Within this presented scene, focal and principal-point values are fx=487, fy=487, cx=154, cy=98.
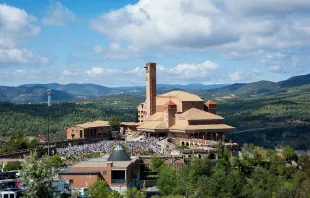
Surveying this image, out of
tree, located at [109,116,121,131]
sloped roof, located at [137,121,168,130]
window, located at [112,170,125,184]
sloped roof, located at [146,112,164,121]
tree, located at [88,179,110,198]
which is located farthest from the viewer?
tree, located at [109,116,121,131]

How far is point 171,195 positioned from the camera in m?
53.6

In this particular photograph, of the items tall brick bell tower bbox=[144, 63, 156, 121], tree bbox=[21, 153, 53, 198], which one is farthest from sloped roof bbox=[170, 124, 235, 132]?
tree bbox=[21, 153, 53, 198]

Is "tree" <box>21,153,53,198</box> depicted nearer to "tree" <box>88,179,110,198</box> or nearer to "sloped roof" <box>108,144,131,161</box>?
"tree" <box>88,179,110,198</box>

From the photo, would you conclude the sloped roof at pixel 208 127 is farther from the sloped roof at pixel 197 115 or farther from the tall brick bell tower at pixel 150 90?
the tall brick bell tower at pixel 150 90

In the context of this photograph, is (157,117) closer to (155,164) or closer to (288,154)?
(288,154)

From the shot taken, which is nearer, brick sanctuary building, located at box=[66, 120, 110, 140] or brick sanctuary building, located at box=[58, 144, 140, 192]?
brick sanctuary building, located at box=[58, 144, 140, 192]

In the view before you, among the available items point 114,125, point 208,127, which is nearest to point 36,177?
point 208,127

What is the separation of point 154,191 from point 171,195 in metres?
5.07

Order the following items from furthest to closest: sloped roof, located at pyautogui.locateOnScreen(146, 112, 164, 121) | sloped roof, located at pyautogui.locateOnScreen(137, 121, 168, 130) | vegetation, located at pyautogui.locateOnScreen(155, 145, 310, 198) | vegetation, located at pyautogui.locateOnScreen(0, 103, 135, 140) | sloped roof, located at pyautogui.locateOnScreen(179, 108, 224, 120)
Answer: vegetation, located at pyautogui.locateOnScreen(0, 103, 135, 140) < sloped roof, located at pyautogui.locateOnScreen(146, 112, 164, 121) < sloped roof, located at pyautogui.locateOnScreen(137, 121, 168, 130) < sloped roof, located at pyautogui.locateOnScreen(179, 108, 224, 120) < vegetation, located at pyautogui.locateOnScreen(155, 145, 310, 198)

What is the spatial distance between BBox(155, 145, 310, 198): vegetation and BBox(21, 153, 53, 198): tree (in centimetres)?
2080

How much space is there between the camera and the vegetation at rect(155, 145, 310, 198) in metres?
54.9

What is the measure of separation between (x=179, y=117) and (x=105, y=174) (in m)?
43.0

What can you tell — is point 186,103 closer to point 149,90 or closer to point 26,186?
point 149,90

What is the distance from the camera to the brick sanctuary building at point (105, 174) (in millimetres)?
52750
